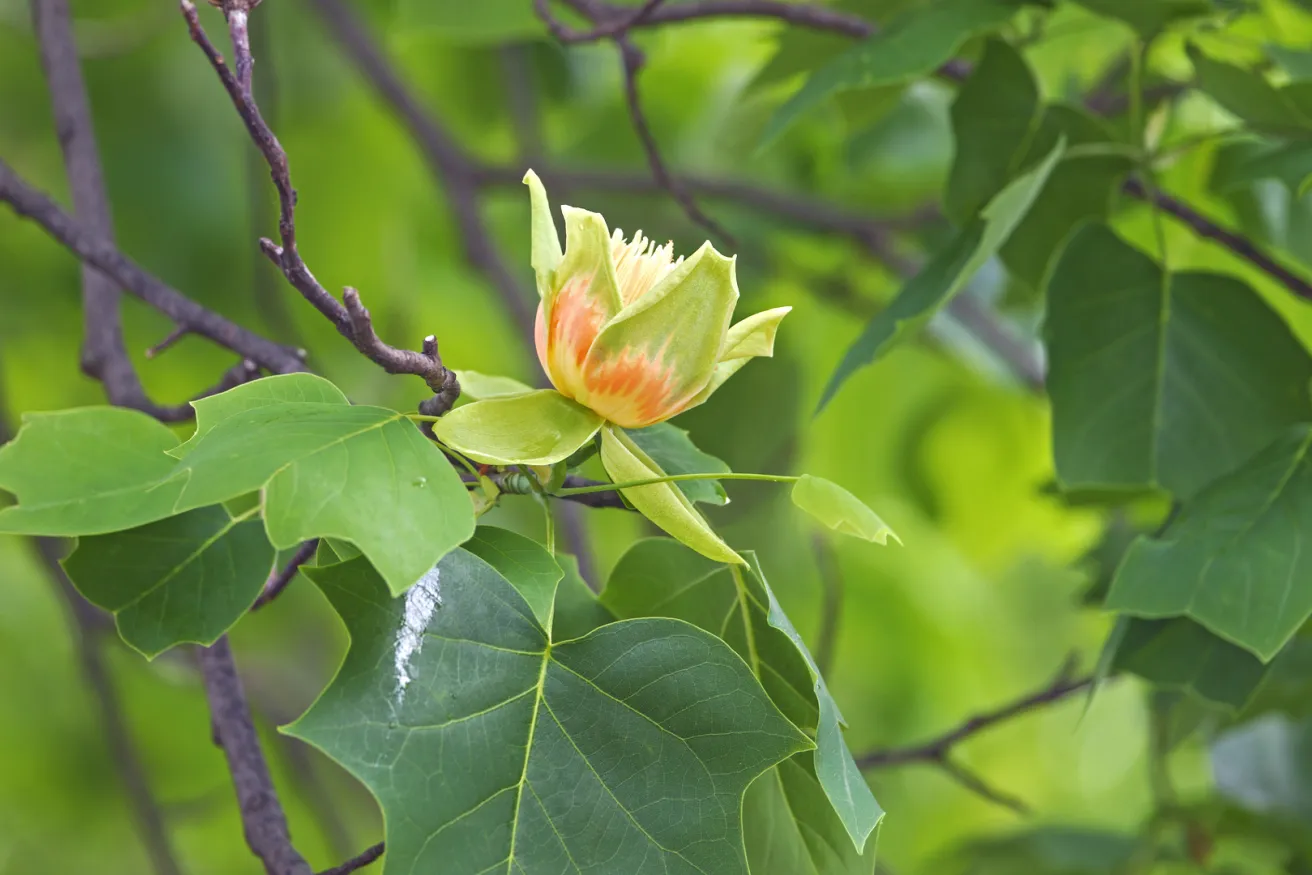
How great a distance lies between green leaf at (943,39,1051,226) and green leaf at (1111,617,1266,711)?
1.20ft

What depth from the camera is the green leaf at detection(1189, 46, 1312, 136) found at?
2.97ft

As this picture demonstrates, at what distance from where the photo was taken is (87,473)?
57cm

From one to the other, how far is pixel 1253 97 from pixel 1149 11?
4.2 inches

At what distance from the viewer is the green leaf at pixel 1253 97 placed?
0.91 m

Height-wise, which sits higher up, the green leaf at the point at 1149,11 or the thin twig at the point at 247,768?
the green leaf at the point at 1149,11

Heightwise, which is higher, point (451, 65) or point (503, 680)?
point (503, 680)

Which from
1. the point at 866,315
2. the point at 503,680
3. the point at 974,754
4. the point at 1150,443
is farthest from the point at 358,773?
the point at 974,754

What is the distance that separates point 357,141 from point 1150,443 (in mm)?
1565

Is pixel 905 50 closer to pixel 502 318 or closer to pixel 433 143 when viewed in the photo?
pixel 433 143

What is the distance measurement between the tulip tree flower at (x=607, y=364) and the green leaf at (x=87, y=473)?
138 mm

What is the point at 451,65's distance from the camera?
2.12 meters

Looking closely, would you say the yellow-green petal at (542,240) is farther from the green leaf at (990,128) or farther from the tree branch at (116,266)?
the green leaf at (990,128)

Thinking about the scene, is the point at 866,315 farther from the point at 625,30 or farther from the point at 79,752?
the point at 79,752

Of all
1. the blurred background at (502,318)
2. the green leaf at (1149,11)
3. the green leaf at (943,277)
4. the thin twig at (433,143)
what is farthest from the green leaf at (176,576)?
the thin twig at (433,143)
